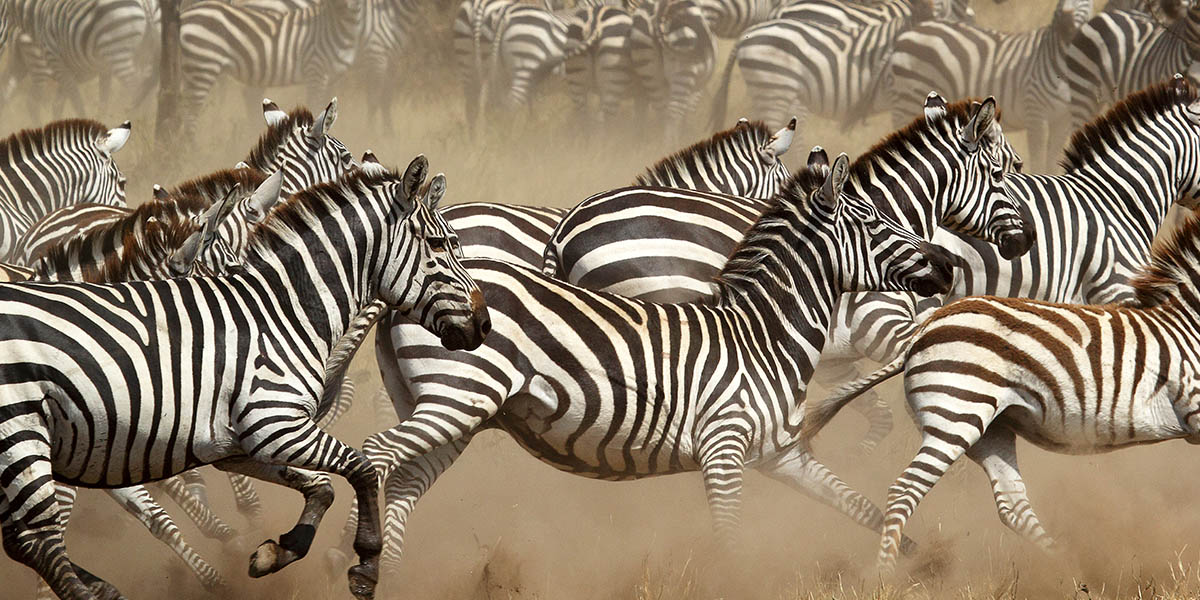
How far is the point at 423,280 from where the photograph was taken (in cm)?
534

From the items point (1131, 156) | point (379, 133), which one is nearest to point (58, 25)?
point (379, 133)

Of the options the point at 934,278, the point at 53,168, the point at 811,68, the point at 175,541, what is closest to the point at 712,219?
the point at 934,278

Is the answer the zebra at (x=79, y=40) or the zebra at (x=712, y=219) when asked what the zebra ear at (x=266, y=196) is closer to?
the zebra at (x=712, y=219)

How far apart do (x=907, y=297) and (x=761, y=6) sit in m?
11.3

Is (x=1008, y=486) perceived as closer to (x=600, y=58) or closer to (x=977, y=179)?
(x=977, y=179)

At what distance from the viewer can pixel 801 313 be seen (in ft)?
20.3

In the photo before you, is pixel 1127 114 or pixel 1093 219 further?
pixel 1127 114

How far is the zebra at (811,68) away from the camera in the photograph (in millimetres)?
15430

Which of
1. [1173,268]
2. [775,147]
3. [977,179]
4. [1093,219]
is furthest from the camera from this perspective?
[775,147]

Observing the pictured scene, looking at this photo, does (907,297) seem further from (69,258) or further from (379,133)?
(379,133)

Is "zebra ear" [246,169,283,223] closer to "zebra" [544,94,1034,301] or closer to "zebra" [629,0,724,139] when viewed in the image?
"zebra" [544,94,1034,301]

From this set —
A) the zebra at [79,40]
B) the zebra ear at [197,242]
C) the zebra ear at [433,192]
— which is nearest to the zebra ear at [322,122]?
the zebra ear at [197,242]

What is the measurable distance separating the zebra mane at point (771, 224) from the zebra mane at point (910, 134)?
407 millimetres

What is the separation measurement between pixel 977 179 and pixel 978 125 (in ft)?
0.92
